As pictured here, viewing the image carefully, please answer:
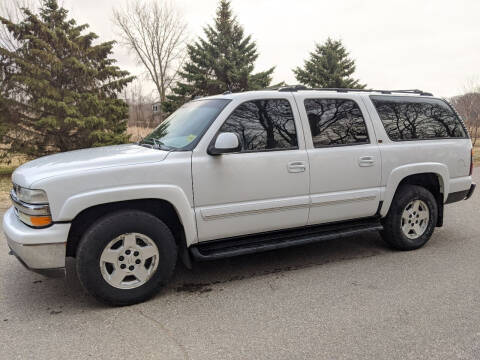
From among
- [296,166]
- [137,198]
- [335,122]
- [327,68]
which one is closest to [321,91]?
[335,122]

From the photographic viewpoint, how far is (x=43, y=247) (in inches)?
119

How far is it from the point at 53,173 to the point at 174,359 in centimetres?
171

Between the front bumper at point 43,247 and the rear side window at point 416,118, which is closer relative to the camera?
the front bumper at point 43,247

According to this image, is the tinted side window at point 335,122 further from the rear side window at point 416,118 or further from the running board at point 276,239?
the running board at point 276,239

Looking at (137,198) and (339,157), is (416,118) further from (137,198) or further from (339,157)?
(137,198)

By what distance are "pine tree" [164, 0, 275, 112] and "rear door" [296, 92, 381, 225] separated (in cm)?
1914

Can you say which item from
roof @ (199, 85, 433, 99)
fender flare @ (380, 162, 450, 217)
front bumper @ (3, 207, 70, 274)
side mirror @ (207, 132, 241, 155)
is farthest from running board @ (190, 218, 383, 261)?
roof @ (199, 85, 433, 99)

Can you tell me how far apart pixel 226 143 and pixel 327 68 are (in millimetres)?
27555

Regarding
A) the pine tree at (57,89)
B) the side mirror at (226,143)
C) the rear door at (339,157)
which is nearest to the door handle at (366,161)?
the rear door at (339,157)

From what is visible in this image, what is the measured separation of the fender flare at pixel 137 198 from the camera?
3.01 meters

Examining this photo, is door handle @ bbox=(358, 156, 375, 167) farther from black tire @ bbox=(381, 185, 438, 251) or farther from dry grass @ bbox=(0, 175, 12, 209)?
dry grass @ bbox=(0, 175, 12, 209)

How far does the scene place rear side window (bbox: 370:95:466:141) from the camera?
4.52 metres

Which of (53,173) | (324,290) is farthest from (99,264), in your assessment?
(324,290)

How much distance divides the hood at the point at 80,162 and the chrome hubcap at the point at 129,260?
2.09 ft
